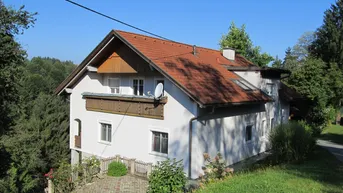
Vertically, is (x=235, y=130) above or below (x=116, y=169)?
above

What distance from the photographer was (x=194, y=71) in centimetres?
1488

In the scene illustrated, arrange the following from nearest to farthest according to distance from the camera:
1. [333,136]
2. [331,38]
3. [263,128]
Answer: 1. [263,128]
2. [333,136]
3. [331,38]

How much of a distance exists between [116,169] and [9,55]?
767 centimetres

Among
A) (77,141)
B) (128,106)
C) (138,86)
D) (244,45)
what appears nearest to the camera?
(128,106)

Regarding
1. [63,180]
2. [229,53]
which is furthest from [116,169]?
[229,53]

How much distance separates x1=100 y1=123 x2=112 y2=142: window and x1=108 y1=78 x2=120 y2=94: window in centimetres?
203

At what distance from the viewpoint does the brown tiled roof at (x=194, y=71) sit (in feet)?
42.9

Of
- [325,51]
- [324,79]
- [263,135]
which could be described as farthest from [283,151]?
[325,51]

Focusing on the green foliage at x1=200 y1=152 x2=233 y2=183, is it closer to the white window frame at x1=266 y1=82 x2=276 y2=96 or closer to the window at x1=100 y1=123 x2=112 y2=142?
the window at x1=100 y1=123 x2=112 y2=142

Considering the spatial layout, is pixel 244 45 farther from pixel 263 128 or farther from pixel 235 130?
pixel 235 130

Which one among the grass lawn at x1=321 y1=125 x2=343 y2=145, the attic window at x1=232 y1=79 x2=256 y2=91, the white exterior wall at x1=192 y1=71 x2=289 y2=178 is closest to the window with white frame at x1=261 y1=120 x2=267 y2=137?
→ the white exterior wall at x1=192 y1=71 x2=289 y2=178

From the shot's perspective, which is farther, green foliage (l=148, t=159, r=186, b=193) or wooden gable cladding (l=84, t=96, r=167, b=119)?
wooden gable cladding (l=84, t=96, r=167, b=119)

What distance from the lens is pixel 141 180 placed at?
14055 mm

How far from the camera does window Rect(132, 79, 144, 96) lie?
16.2 m
